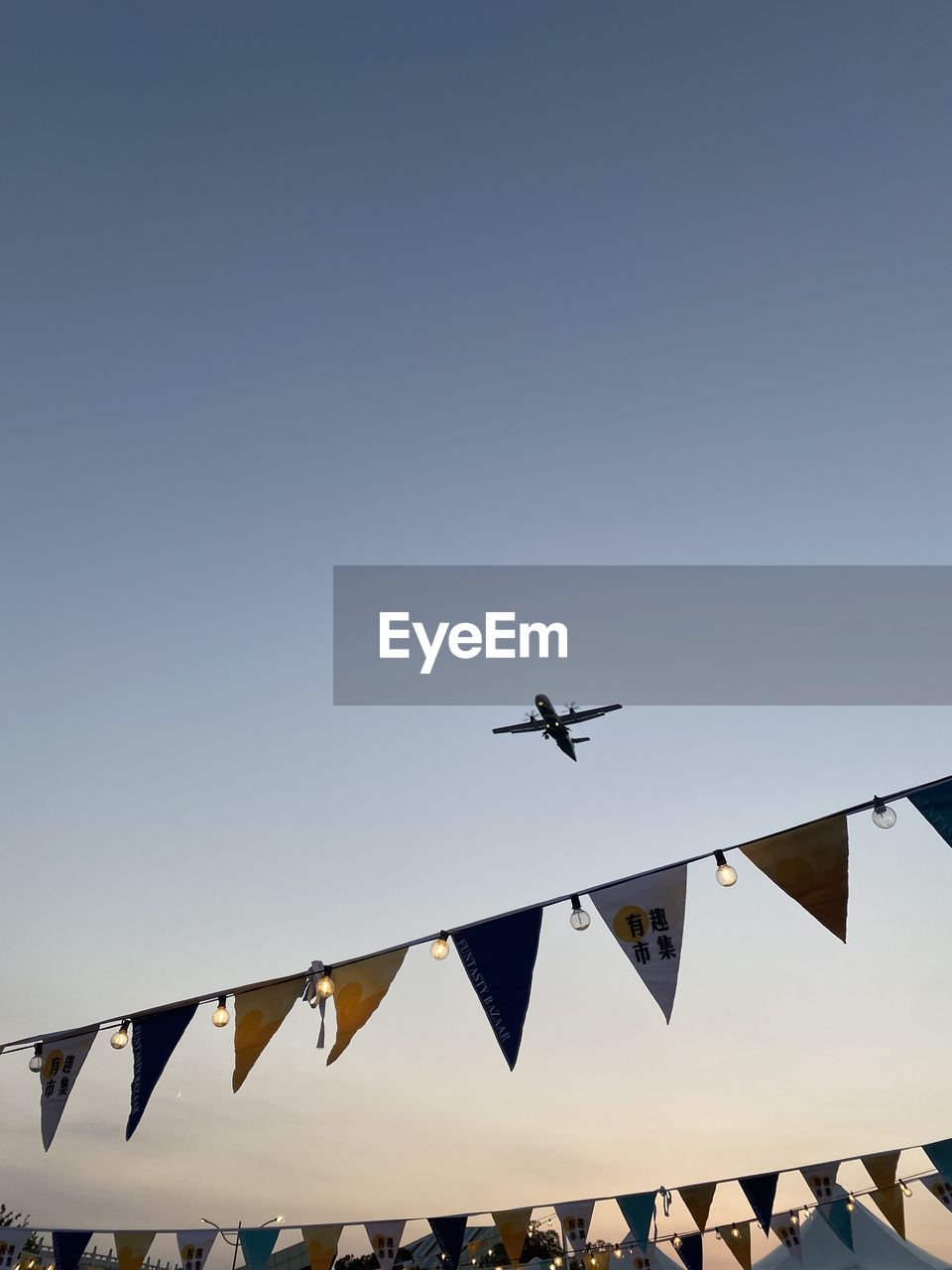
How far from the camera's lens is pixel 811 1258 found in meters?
25.7

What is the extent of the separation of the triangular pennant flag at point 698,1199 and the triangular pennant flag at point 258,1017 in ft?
33.5

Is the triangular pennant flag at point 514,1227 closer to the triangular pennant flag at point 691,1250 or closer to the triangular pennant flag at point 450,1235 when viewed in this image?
the triangular pennant flag at point 450,1235

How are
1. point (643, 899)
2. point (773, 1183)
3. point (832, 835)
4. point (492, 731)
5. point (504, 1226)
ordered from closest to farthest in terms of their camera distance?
point (832, 835)
point (643, 899)
point (773, 1183)
point (504, 1226)
point (492, 731)

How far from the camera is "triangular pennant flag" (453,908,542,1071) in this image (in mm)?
→ 7367

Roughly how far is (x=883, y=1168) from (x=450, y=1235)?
7.55 meters

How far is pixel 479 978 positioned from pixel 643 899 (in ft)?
5.35

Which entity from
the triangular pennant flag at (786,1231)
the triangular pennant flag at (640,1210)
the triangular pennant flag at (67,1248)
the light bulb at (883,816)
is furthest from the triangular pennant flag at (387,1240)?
the light bulb at (883,816)

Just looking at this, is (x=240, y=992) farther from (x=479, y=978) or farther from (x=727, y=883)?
(x=727, y=883)

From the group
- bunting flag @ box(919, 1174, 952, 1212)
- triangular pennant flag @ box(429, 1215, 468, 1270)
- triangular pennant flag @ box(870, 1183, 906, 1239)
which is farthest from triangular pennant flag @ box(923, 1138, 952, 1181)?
triangular pennant flag @ box(429, 1215, 468, 1270)

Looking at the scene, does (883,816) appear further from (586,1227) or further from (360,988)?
(586,1227)

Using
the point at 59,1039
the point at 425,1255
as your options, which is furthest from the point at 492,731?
the point at 59,1039

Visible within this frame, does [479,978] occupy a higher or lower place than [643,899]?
lower

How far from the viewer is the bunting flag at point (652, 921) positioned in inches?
281

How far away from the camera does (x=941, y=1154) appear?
12.8 metres
